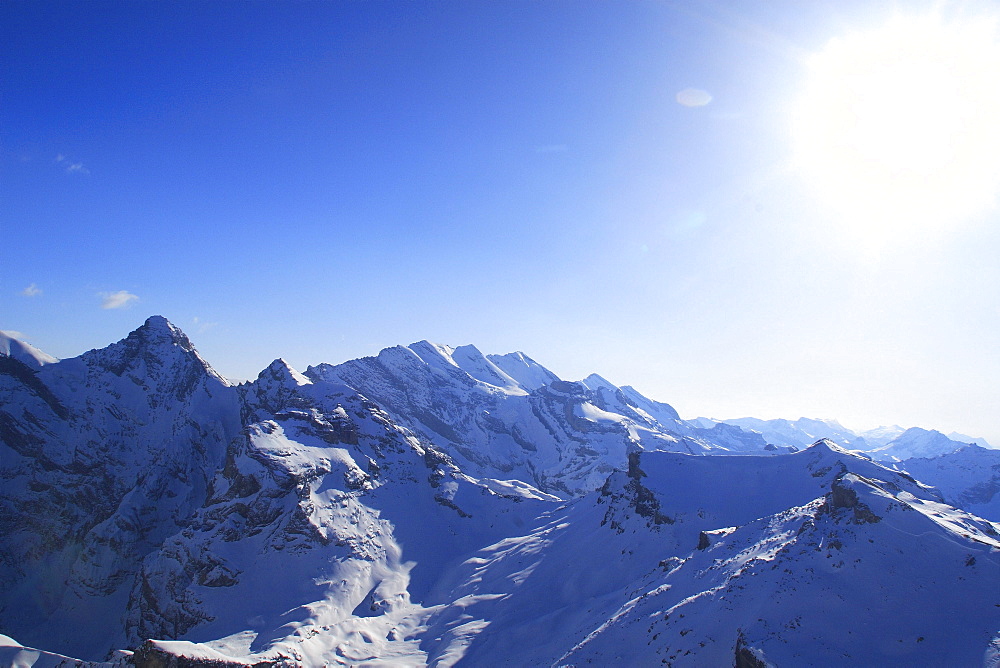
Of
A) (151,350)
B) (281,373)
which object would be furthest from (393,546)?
(151,350)

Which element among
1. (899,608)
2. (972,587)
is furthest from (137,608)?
(972,587)

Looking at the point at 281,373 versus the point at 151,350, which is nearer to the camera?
the point at 281,373

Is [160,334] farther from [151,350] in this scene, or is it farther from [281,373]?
[281,373]

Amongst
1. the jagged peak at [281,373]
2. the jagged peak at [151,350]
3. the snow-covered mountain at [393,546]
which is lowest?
the snow-covered mountain at [393,546]

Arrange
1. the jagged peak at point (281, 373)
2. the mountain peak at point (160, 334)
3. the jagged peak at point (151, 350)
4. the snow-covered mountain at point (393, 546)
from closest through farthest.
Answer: the snow-covered mountain at point (393, 546) < the jagged peak at point (281, 373) < the jagged peak at point (151, 350) < the mountain peak at point (160, 334)

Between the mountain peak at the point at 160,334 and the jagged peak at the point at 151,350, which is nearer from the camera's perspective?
the jagged peak at the point at 151,350

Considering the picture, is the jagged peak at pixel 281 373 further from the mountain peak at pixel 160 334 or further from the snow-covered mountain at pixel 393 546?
the mountain peak at pixel 160 334

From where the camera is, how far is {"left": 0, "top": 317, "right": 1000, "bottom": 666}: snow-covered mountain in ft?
98.0

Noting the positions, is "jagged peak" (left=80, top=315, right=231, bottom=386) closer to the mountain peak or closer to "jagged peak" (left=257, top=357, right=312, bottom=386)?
the mountain peak

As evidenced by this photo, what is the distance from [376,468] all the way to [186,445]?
66.4 meters

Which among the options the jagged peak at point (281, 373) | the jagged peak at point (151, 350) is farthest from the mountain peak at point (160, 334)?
the jagged peak at point (281, 373)

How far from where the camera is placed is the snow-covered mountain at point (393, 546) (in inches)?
1176

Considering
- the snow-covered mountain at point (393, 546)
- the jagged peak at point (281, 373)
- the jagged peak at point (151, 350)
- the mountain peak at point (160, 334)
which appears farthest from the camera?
the mountain peak at point (160, 334)

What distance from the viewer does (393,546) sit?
7606cm
